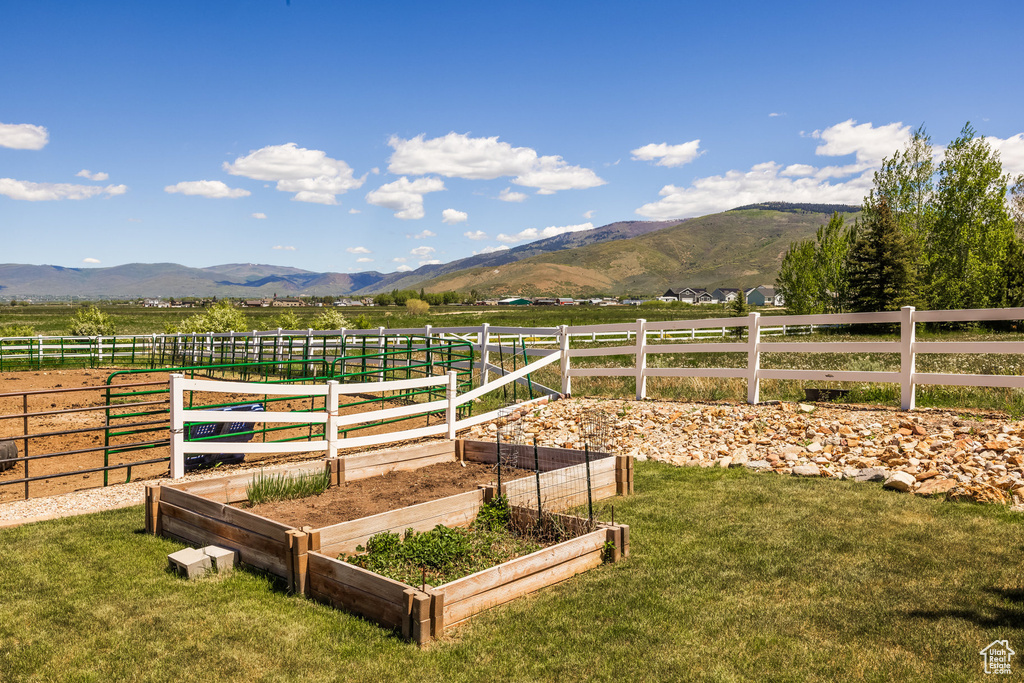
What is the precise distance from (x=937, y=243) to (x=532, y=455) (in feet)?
137

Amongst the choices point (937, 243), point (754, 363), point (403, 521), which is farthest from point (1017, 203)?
point (403, 521)

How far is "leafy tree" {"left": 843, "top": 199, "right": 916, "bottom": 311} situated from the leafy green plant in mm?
39258

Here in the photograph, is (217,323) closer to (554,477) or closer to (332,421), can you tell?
(332,421)

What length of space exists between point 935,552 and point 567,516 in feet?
A: 10.2

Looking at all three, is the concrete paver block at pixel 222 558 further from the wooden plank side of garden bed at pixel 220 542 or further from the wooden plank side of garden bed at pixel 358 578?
the wooden plank side of garden bed at pixel 358 578

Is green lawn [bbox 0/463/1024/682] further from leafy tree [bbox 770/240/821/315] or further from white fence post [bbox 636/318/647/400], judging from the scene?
leafy tree [bbox 770/240/821/315]

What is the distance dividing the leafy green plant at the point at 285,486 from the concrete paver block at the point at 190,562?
126 centimetres

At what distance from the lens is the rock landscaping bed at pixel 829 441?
290 inches

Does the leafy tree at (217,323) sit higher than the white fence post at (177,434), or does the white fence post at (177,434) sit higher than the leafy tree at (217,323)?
the leafy tree at (217,323)

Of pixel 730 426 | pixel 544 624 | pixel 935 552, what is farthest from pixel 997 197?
pixel 544 624

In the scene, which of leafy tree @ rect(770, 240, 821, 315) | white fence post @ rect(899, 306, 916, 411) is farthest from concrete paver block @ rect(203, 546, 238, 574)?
leafy tree @ rect(770, 240, 821, 315)

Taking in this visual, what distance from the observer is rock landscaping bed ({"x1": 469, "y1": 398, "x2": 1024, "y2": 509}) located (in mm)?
7363

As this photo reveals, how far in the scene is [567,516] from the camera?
6078mm

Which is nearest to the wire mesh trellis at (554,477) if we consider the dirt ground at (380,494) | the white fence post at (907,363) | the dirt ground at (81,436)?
the dirt ground at (380,494)
